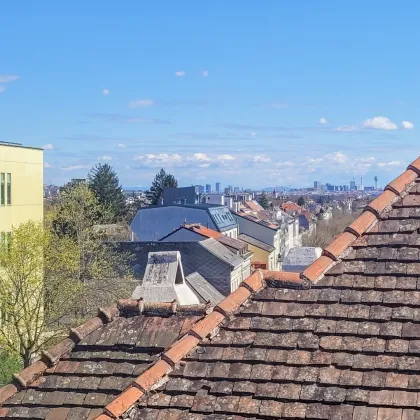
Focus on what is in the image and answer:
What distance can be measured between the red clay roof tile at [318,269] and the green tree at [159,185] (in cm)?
6950

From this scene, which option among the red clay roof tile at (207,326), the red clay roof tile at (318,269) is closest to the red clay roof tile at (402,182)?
the red clay roof tile at (318,269)

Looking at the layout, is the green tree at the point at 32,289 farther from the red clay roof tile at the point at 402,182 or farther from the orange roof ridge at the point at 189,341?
the red clay roof tile at the point at 402,182

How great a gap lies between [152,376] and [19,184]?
2754 centimetres

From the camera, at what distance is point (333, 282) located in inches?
195

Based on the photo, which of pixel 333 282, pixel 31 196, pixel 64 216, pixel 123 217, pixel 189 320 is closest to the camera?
pixel 333 282

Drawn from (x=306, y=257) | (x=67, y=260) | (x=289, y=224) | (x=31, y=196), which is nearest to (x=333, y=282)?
(x=67, y=260)

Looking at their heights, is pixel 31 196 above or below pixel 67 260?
above

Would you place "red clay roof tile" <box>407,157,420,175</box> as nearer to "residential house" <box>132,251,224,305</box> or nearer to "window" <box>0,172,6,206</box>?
"residential house" <box>132,251,224,305</box>

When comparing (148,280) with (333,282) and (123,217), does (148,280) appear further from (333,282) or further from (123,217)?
(123,217)

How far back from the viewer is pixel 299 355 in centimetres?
454

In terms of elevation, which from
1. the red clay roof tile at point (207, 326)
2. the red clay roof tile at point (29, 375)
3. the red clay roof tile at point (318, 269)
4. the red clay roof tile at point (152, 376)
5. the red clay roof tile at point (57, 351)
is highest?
the red clay roof tile at point (318, 269)

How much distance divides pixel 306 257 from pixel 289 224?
36.3 metres

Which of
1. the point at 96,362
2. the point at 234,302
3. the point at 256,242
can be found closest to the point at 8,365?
the point at 96,362

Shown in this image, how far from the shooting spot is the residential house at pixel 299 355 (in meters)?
4.25
